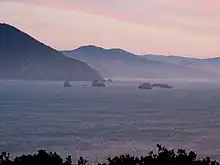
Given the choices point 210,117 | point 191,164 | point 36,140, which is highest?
point 210,117

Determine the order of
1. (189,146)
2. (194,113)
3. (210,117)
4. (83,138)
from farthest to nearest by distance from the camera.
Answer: (194,113) < (210,117) < (83,138) < (189,146)

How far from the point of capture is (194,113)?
73.9 m

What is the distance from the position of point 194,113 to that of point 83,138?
101ft

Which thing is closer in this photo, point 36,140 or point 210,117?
point 36,140

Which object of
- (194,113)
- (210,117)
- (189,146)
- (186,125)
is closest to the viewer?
(189,146)

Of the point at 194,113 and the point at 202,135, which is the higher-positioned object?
the point at 194,113

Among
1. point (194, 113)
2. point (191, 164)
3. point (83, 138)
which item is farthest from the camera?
point (194, 113)

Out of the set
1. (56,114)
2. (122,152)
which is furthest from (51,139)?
(56,114)

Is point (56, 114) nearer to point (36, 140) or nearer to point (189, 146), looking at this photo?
point (36, 140)

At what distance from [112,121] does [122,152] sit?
67.9 ft

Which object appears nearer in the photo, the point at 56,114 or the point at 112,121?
the point at 112,121

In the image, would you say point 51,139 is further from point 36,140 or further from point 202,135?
point 202,135

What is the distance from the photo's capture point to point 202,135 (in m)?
50.0

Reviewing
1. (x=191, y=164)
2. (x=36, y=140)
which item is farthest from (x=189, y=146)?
(x=191, y=164)
